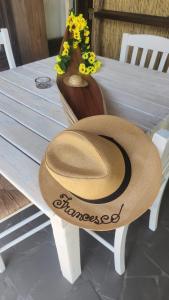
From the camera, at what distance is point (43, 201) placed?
27.6 inches

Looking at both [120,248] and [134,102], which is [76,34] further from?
[120,248]

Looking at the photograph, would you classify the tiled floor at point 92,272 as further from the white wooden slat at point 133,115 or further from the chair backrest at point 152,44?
the chair backrest at point 152,44

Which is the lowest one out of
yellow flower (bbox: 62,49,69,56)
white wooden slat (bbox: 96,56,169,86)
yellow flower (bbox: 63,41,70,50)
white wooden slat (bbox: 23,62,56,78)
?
white wooden slat (bbox: 96,56,169,86)

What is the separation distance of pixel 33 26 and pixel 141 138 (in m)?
2.41

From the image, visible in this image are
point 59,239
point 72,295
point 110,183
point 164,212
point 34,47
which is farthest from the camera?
point 34,47

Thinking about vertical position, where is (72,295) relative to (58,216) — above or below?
below

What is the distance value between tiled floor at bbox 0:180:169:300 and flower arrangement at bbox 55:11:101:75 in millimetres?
963

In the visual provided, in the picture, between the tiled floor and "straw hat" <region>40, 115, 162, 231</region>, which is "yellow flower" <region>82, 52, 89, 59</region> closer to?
"straw hat" <region>40, 115, 162, 231</region>

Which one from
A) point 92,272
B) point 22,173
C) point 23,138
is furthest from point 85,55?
point 92,272

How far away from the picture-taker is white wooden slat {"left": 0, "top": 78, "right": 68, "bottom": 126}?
1.07 metres

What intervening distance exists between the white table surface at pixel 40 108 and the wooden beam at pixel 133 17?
758 mm

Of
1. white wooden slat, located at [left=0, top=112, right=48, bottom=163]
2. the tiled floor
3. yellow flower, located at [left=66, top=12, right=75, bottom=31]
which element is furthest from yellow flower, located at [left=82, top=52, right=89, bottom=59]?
the tiled floor

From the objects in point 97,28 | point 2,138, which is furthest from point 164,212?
point 97,28

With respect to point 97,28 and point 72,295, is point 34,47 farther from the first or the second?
point 72,295
